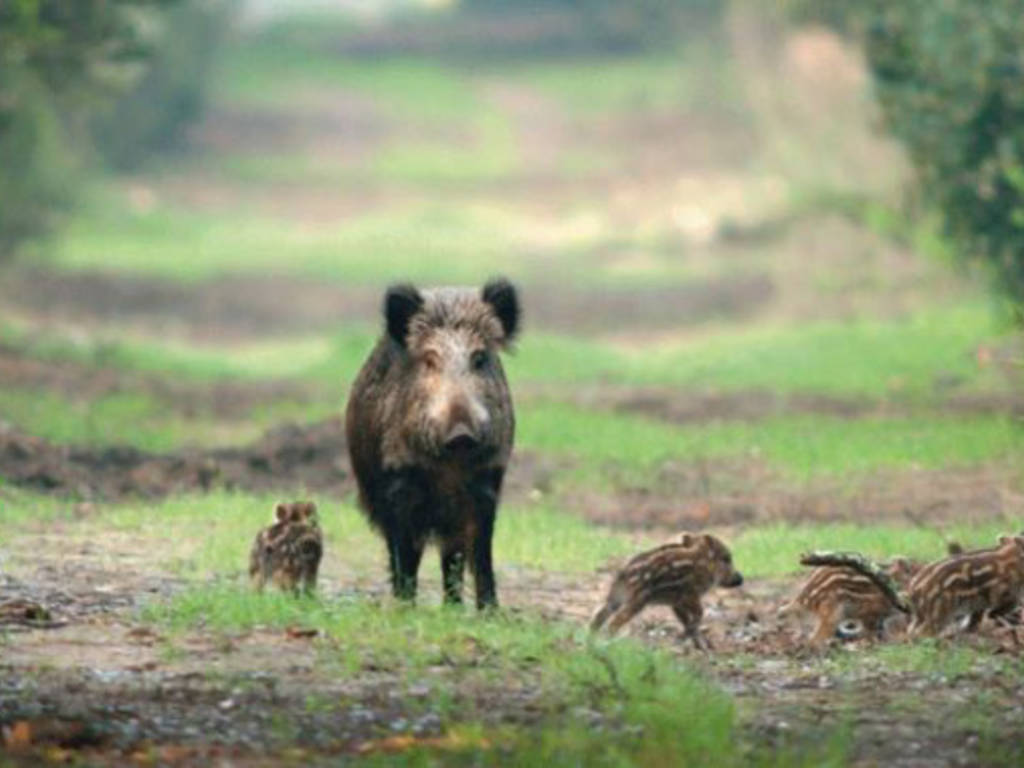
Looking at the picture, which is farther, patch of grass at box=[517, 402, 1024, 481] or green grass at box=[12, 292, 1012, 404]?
green grass at box=[12, 292, 1012, 404]

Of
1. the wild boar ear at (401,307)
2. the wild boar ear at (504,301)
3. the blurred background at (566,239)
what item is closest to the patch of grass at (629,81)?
the blurred background at (566,239)

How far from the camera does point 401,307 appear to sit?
1622 cm

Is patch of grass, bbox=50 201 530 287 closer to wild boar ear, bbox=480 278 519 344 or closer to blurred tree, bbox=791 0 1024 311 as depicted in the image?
blurred tree, bbox=791 0 1024 311

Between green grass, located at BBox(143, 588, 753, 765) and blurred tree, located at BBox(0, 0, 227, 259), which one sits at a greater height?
blurred tree, located at BBox(0, 0, 227, 259)

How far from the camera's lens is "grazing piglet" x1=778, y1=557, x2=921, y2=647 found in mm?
15938

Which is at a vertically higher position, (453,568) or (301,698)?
(453,568)

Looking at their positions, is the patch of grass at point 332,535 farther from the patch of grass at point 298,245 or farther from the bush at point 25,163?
the patch of grass at point 298,245

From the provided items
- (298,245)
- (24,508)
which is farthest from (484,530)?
(298,245)

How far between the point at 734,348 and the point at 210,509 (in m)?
17.9

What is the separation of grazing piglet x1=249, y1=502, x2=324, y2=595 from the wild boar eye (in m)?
1.51

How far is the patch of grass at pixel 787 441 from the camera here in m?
25.2

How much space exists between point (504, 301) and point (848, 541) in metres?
4.47

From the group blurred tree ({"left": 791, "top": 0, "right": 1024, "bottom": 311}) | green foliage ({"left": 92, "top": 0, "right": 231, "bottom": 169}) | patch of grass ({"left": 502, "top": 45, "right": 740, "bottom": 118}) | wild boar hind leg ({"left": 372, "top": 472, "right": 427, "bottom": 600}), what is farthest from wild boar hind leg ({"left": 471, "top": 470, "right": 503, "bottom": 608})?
patch of grass ({"left": 502, "top": 45, "right": 740, "bottom": 118})

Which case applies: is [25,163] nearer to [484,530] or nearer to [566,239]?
[566,239]
